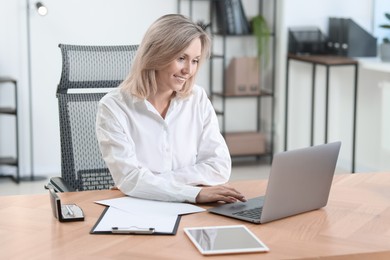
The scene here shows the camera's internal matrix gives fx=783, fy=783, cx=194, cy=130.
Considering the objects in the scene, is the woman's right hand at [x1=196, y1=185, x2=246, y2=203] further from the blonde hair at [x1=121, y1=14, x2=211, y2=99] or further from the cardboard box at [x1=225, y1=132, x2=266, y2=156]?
the cardboard box at [x1=225, y1=132, x2=266, y2=156]

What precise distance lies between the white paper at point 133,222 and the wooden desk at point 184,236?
0.03 metres

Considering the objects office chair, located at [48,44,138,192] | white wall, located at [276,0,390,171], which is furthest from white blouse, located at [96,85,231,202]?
white wall, located at [276,0,390,171]

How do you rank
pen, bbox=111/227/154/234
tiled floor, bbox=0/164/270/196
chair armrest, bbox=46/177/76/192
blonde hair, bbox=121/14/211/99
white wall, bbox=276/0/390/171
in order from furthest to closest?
white wall, bbox=276/0/390/171 → tiled floor, bbox=0/164/270/196 → chair armrest, bbox=46/177/76/192 → blonde hair, bbox=121/14/211/99 → pen, bbox=111/227/154/234

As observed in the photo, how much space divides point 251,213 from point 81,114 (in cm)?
99

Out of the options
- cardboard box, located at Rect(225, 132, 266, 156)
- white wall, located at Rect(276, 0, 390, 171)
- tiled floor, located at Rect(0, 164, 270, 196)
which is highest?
white wall, located at Rect(276, 0, 390, 171)

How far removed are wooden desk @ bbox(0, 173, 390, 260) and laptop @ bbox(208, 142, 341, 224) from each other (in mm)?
30

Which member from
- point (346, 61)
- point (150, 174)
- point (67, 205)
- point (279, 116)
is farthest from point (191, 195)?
point (279, 116)

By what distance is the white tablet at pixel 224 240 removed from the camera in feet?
6.11

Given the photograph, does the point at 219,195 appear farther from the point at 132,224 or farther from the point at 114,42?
the point at 114,42

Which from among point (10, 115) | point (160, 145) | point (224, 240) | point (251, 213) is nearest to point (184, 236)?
point (224, 240)

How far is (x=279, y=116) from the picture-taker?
5809 millimetres

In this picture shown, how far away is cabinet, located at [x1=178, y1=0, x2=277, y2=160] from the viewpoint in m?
5.68

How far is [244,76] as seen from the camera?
223 inches

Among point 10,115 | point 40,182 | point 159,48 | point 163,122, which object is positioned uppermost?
point 159,48
